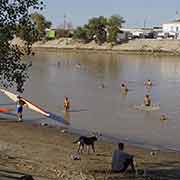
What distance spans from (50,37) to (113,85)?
9691 cm

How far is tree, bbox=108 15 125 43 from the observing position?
410ft

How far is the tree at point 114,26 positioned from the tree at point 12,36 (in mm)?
114878

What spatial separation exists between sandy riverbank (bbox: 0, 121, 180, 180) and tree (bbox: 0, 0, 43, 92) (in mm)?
3096

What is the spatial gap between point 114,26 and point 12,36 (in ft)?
385

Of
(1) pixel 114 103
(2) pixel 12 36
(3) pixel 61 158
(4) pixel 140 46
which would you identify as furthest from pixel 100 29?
(2) pixel 12 36

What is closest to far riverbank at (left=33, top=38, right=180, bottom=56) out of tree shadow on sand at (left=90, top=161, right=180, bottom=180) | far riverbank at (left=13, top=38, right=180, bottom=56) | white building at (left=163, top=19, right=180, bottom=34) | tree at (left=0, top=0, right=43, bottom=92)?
far riverbank at (left=13, top=38, right=180, bottom=56)

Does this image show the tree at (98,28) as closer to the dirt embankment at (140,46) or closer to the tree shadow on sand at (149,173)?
the dirt embankment at (140,46)

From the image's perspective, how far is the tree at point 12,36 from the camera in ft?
32.6

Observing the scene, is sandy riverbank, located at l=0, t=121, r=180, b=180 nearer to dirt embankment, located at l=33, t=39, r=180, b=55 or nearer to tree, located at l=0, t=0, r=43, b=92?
tree, located at l=0, t=0, r=43, b=92

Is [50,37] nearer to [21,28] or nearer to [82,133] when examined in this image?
[82,133]

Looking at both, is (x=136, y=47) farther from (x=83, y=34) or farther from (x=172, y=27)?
(x=172, y=27)

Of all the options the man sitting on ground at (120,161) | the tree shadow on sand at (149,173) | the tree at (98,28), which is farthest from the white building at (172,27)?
the man sitting on ground at (120,161)

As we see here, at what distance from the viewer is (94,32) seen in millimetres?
131125

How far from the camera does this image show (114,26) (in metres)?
126
